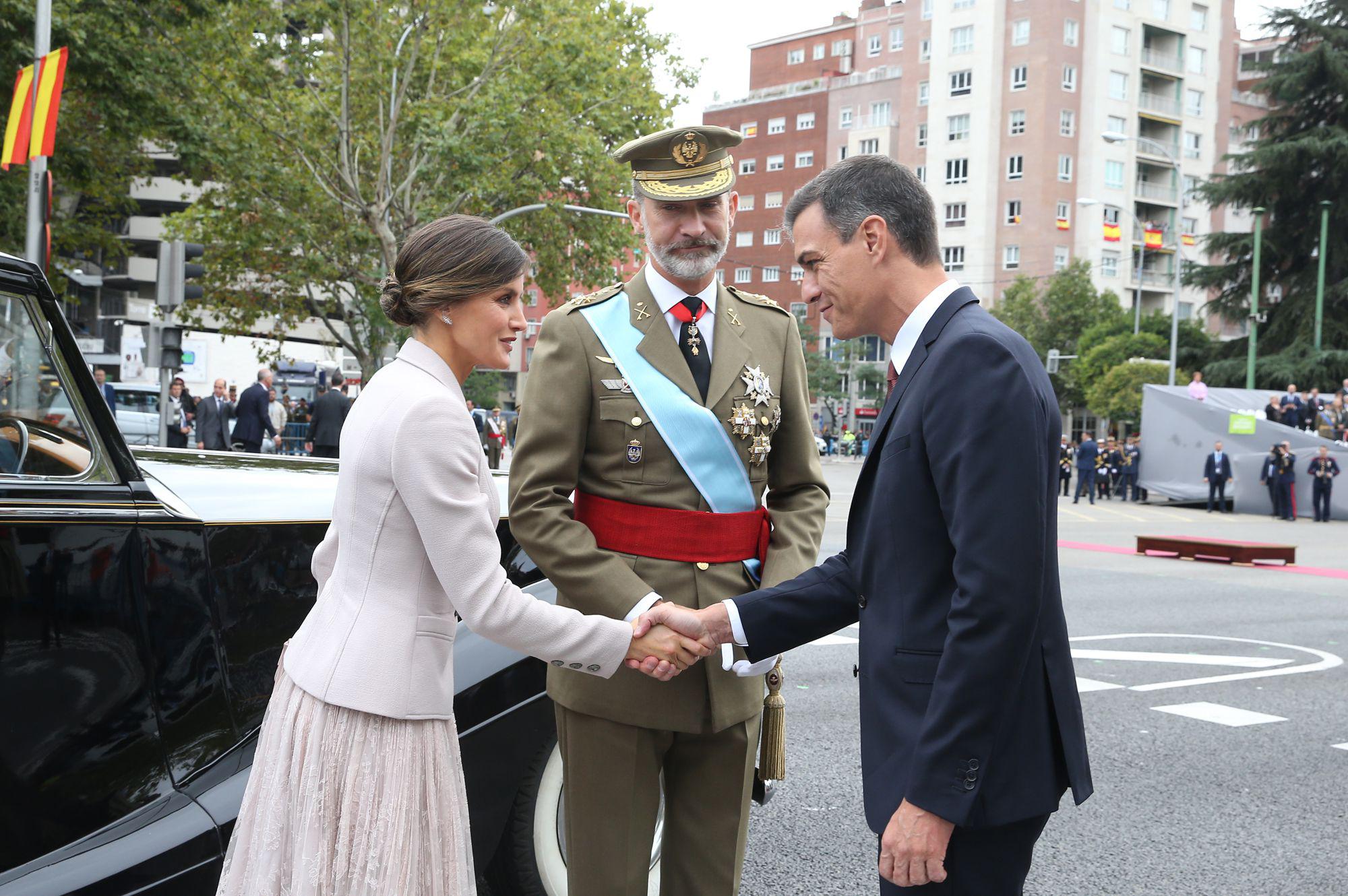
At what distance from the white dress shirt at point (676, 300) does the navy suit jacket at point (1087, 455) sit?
29.6 metres

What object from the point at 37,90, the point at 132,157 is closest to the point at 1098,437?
the point at 132,157

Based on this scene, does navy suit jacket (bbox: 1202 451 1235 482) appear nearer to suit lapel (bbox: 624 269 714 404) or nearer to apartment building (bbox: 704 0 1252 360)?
suit lapel (bbox: 624 269 714 404)

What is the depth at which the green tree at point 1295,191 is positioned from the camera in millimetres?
40938

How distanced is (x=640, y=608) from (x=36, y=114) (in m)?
12.7

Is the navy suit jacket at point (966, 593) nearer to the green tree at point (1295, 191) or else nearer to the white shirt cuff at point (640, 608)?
the white shirt cuff at point (640, 608)

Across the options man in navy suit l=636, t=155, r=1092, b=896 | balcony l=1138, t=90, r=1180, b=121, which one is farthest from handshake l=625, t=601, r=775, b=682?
balcony l=1138, t=90, r=1180, b=121

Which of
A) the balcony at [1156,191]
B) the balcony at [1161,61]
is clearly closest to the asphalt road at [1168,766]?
the balcony at [1156,191]

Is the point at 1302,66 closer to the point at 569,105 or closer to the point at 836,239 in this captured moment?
the point at 569,105

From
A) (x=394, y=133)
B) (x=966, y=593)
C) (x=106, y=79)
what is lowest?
(x=966, y=593)

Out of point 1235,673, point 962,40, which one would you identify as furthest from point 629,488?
point 962,40

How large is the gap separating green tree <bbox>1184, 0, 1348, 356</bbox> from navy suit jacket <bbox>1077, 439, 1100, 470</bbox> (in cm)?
1325

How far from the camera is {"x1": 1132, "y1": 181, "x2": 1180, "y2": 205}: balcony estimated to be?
70.8 meters

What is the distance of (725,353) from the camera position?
3057mm

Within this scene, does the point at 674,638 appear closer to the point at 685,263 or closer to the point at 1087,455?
the point at 685,263
